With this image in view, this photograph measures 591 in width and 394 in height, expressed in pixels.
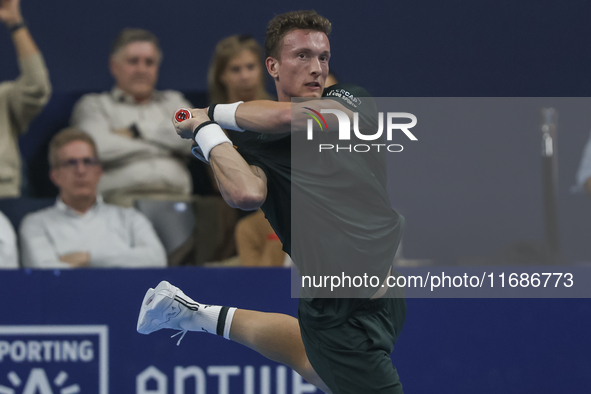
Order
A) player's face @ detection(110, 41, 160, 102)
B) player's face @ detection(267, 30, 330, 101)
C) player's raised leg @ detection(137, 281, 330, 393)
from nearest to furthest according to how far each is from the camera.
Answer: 1. player's face @ detection(267, 30, 330, 101)
2. player's raised leg @ detection(137, 281, 330, 393)
3. player's face @ detection(110, 41, 160, 102)

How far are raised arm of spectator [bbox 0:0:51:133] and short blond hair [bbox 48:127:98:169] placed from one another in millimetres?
403

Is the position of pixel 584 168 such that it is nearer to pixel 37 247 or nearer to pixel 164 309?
pixel 164 309

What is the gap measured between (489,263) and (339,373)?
1722 mm

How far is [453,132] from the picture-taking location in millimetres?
4387

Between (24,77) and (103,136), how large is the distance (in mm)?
701

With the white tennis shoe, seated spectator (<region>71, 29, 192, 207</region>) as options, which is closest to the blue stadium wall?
seated spectator (<region>71, 29, 192, 207</region>)

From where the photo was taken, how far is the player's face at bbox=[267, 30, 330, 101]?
269cm

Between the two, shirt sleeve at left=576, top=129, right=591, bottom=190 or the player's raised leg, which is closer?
the player's raised leg

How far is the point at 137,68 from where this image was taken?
4848 mm

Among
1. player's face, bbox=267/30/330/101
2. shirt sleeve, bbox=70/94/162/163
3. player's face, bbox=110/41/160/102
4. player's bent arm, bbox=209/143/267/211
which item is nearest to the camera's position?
player's bent arm, bbox=209/143/267/211

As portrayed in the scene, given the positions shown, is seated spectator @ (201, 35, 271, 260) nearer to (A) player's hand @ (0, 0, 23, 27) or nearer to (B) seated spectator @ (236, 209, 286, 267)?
(B) seated spectator @ (236, 209, 286, 267)

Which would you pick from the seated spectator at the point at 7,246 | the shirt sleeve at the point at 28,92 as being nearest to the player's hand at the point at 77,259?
the seated spectator at the point at 7,246

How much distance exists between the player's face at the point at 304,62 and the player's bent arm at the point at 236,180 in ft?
1.26

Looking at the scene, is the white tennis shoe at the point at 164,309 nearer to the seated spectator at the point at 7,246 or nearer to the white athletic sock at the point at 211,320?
the white athletic sock at the point at 211,320
